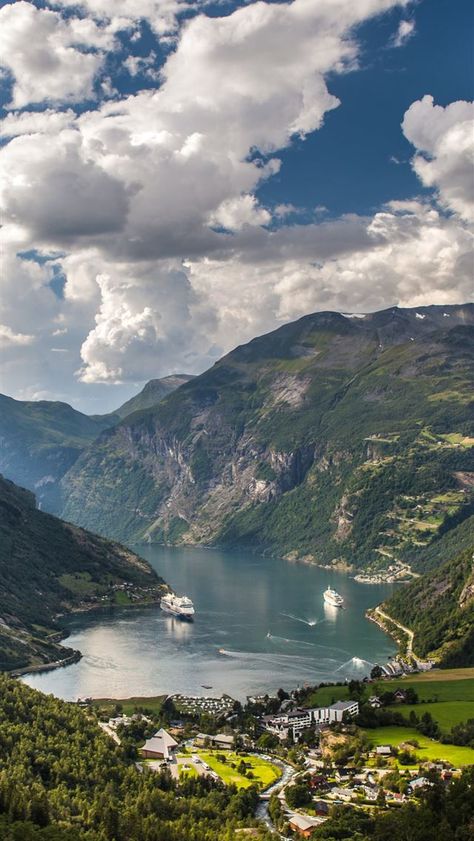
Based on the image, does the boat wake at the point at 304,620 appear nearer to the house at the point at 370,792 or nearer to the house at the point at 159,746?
the house at the point at 159,746

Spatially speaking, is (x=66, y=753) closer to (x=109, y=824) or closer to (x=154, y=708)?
(x=109, y=824)

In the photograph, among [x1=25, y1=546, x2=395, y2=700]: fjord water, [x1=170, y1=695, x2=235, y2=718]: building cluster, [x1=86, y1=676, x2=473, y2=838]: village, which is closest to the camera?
[x1=86, y1=676, x2=473, y2=838]: village

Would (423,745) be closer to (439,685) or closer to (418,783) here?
(418,783)

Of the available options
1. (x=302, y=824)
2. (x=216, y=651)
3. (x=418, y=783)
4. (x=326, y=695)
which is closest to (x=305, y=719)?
(x=326, y=695)

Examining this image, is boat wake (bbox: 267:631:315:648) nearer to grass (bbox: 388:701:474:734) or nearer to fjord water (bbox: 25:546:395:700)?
fjord water (bbox: 25:546:395:700)

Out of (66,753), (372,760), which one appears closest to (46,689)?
(66,753)

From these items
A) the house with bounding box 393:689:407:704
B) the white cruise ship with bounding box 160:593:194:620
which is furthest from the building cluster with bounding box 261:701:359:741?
the white cruise ship with bounding box 160:593:194:620

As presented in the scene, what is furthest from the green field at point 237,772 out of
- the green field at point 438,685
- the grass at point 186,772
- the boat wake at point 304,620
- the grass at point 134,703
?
the boat wake at point 304,620
